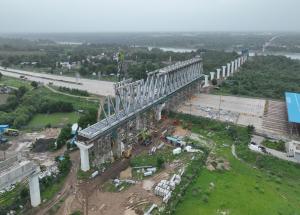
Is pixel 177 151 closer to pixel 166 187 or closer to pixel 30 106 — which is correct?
pixel 166 187

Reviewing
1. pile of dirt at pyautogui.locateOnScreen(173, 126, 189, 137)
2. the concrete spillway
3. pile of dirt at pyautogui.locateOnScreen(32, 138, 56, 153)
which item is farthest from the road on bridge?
the concrete spillway

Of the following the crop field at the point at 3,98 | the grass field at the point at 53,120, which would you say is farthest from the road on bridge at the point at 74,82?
the grass field at the point at 53,120

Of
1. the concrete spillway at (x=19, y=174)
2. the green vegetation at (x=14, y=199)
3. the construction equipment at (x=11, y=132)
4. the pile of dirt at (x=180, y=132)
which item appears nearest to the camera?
the concrete spillway at (x=19, y=174)

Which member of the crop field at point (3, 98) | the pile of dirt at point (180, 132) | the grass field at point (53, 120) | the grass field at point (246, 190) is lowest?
the grass field at point (53, 120)

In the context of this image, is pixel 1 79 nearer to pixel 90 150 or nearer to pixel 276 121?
pixel 90 150

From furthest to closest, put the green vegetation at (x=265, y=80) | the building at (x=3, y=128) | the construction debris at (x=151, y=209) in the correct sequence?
the green vegetation at (x=265, y=80), the building at (x=3, y=128), the construction debris at (x=151, y=209)

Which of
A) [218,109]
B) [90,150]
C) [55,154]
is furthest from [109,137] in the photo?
[218,109]

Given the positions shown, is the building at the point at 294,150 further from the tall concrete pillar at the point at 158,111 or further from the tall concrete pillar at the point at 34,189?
the tall concrete pillar at the point at 34,189
